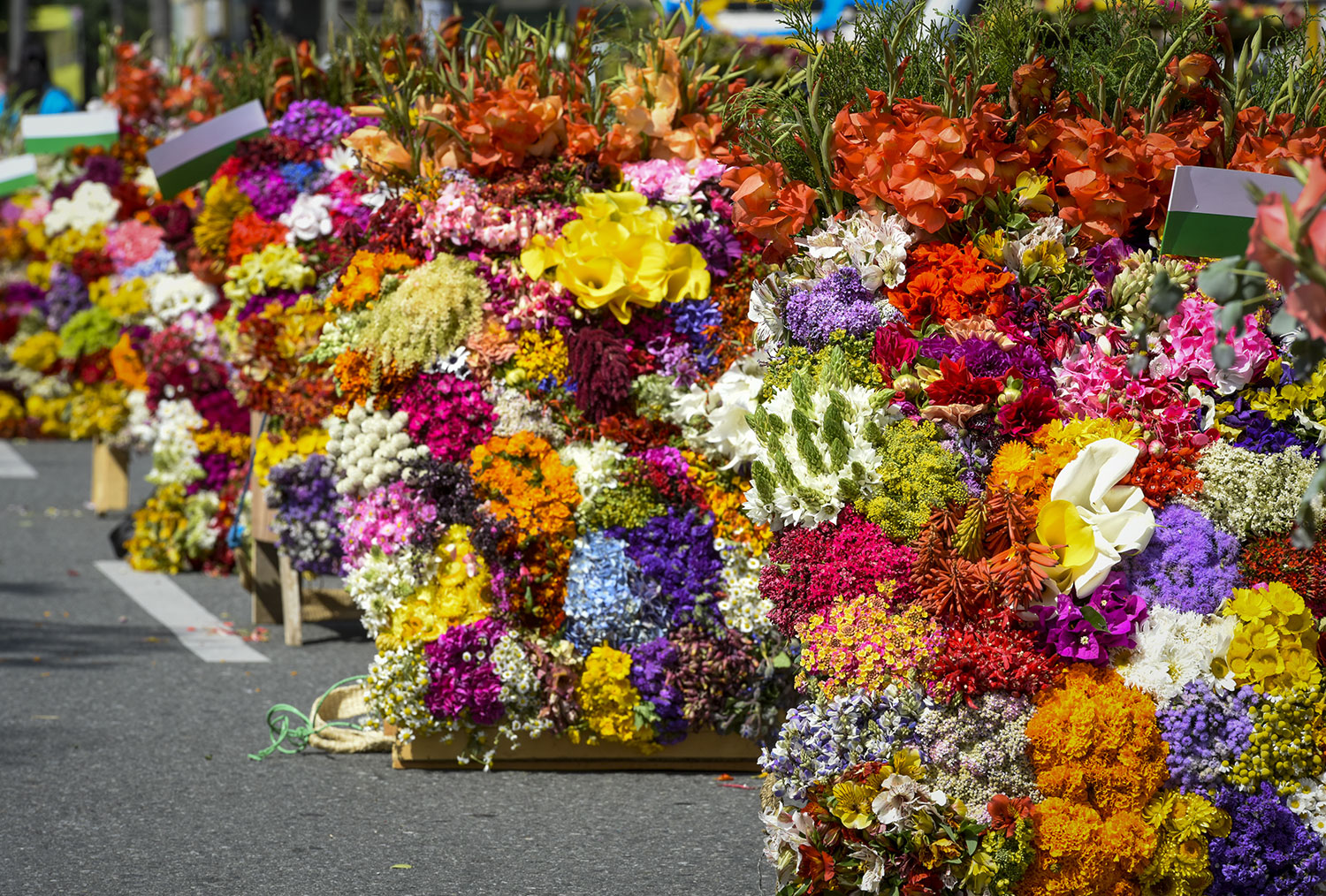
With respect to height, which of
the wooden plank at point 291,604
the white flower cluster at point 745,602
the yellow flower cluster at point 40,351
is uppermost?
the white flower cluster at point 745,602

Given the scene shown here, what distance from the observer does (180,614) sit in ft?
22.2

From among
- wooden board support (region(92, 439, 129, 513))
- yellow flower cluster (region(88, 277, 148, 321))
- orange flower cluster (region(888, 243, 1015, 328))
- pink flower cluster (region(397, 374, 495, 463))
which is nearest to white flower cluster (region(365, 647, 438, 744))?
pink flower cluster (region(397, 374, 495, 463))

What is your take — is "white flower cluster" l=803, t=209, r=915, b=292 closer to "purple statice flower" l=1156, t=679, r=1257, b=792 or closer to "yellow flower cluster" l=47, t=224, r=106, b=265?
"purple statice flower" l=1156, t=679, r=1257, b=792

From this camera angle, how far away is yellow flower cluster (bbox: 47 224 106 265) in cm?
911

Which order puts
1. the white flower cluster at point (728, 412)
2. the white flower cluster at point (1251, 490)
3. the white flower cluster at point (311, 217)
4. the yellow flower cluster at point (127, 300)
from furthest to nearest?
1. the yellow flower cluster at point (127, 300)
2. the white flower cluster at point (311, 217)
3. the white flower cluster at point (728, 412)
4. the white flower cluster at point (1251, 490)

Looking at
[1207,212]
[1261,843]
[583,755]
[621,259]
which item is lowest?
[583,755]

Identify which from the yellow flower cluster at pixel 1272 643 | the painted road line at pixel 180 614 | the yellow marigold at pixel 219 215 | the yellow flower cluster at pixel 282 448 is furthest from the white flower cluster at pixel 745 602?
the yellow marigold at pixel 219 215

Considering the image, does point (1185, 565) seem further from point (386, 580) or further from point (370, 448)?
point (370, 448)

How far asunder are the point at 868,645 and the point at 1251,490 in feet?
3.01

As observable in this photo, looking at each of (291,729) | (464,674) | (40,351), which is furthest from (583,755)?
(40,351)

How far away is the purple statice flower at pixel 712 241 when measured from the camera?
4.53 metres

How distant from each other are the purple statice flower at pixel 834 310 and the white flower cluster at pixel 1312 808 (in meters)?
1.36

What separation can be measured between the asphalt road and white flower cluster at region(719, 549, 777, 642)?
498 mm

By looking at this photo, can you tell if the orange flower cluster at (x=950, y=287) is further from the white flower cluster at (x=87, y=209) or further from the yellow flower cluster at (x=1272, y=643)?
the white flower cluster at (x=87, y=209)
